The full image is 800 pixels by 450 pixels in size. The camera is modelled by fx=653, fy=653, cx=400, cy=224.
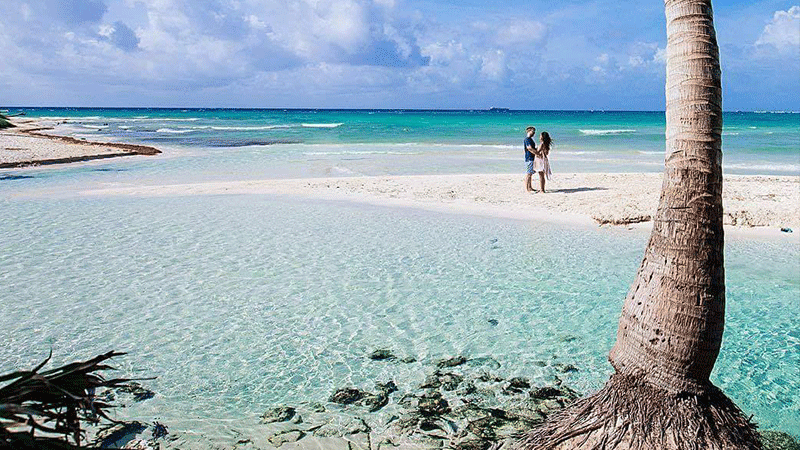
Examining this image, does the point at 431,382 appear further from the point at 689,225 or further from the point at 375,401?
the point at 689,225

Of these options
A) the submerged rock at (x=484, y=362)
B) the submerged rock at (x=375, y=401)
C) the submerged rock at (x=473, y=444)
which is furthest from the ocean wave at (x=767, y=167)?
the submerged rock at (x=473, y=444)

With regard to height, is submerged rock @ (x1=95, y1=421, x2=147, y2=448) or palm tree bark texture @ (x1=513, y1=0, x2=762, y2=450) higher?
palm tree bark texture @ (x1=513, y1=0, x2=762, y2=450)

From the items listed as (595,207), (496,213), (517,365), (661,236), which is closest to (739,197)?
(595,207)

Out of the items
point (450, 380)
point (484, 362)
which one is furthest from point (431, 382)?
point (484, 362)

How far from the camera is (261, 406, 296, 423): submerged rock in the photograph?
213 inches

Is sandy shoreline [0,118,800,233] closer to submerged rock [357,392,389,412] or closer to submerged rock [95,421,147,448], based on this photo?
submerged rock [357,392,389,412]

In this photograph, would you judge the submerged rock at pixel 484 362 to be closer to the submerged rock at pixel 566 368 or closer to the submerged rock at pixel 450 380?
the submerged rock at pixel 450 380

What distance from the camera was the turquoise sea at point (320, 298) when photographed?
6.23 meters

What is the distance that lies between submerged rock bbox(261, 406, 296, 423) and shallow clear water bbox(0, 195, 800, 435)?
14cm

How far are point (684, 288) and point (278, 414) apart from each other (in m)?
3.48

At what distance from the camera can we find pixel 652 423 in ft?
11.6

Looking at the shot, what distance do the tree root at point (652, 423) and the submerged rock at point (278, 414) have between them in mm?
2457

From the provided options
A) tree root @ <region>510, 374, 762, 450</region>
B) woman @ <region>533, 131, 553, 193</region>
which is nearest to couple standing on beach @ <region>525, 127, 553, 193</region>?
woman @ <region>533, 131, 553, 193</region>

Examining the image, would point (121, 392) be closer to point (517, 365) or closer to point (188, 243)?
point (517, 365)
